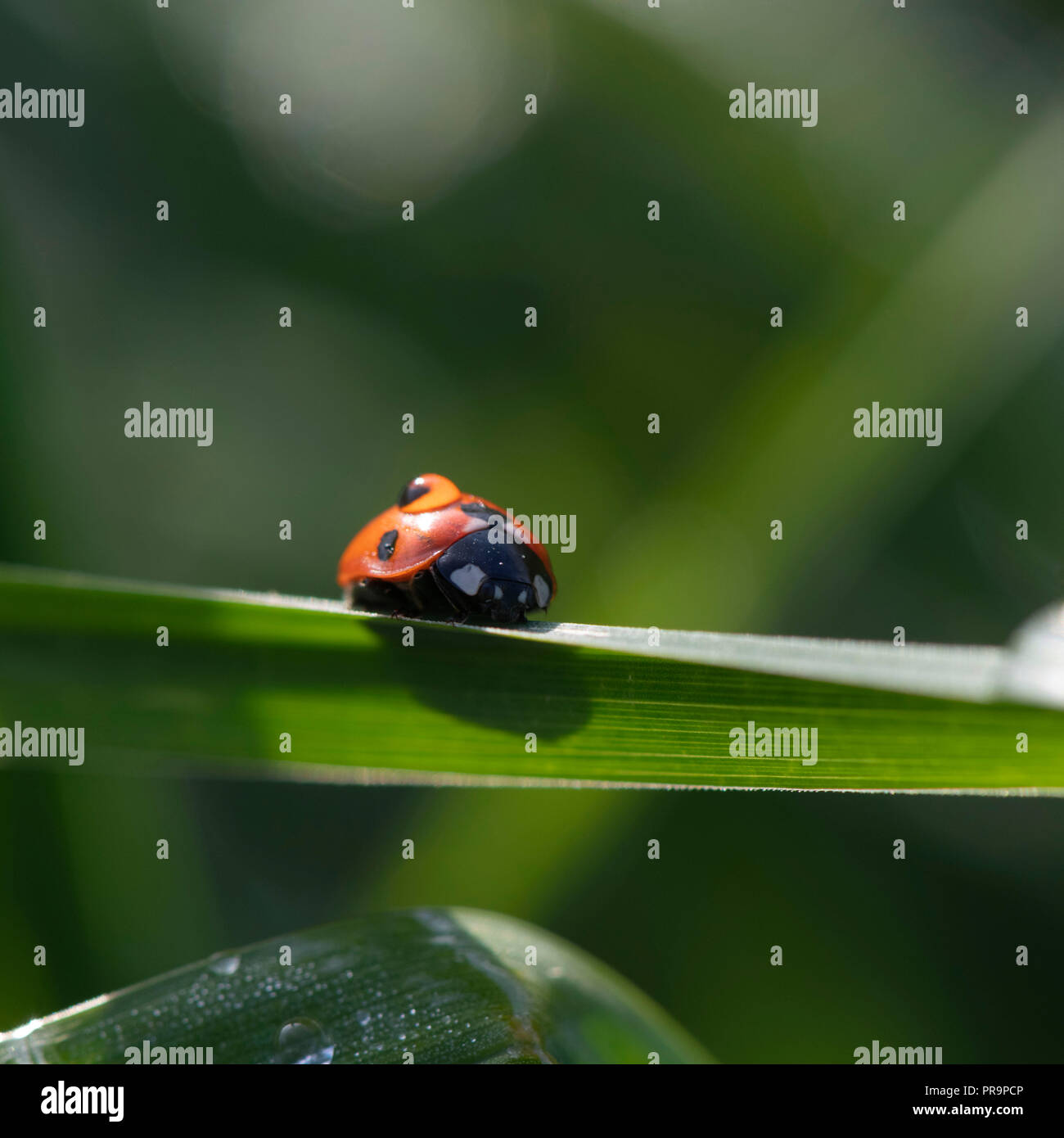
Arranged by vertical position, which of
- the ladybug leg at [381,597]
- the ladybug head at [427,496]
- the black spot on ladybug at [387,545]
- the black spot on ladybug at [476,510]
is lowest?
the ladybug leg at [381,597]

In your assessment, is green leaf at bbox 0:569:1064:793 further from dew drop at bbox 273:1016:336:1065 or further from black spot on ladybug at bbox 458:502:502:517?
black spot on ladybug at bbox 458:502:502:517

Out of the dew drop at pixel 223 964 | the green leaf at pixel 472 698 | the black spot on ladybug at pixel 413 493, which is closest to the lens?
the green leaf at pixel 472 698

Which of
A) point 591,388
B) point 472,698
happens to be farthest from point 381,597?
point 591,388

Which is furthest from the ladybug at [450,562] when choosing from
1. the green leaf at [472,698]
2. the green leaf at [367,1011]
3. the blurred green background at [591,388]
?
the blurred green background at [591,388]

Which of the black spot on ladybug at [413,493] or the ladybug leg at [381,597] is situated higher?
the black spot on ladybug at [413,493]

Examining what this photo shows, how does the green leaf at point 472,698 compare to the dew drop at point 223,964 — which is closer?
the green leaf at point 472,698

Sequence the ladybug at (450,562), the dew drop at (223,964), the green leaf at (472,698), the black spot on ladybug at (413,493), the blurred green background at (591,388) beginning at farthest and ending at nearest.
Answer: the blurred green background at (591,388), the black spot on ladybug at (413,493), the ladybug at (450,562), the dew drop at (223,964), the green leaf at (472,698)

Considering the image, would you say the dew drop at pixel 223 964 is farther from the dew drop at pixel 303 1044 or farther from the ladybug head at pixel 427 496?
the ladybug head at pixel 427 496

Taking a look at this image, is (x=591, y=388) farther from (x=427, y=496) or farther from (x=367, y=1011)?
(x=367, y=1011)
